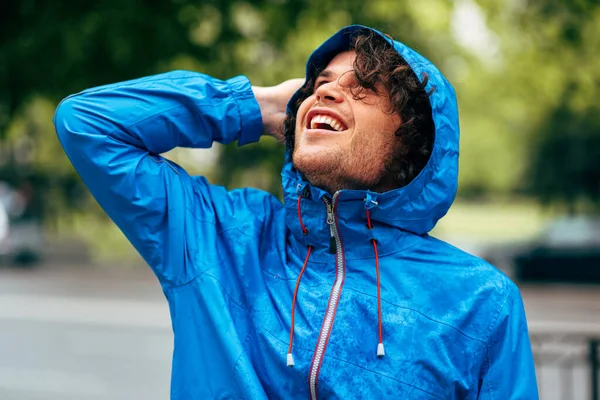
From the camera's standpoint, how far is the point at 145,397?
24.1 ft

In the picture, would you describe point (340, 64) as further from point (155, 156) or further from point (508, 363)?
point (508, 363)

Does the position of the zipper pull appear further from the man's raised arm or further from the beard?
the man's raised arm

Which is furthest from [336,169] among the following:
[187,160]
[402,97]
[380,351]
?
[187,160]

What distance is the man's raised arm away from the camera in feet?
5.81

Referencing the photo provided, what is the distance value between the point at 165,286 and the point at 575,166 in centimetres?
2121

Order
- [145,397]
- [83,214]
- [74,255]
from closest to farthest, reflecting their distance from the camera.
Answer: [145,397], [74,255], [83,214]

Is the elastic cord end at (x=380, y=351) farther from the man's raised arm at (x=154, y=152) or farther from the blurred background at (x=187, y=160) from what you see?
the blurred background at (x=187, y=160)

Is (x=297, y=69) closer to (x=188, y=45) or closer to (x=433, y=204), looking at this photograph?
(x=188, y=45)

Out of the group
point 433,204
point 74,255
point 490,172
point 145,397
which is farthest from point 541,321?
point 490,172

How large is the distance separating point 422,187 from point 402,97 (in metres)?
0.24

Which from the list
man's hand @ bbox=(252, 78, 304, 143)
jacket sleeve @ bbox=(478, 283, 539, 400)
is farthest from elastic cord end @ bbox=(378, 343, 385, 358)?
man's hand @ bbox=(252, 78, 304, 143)

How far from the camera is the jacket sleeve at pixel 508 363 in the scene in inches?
65.1

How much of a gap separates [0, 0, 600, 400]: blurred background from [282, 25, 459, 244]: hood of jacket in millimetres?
547

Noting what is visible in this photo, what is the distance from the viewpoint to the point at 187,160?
18.0m
